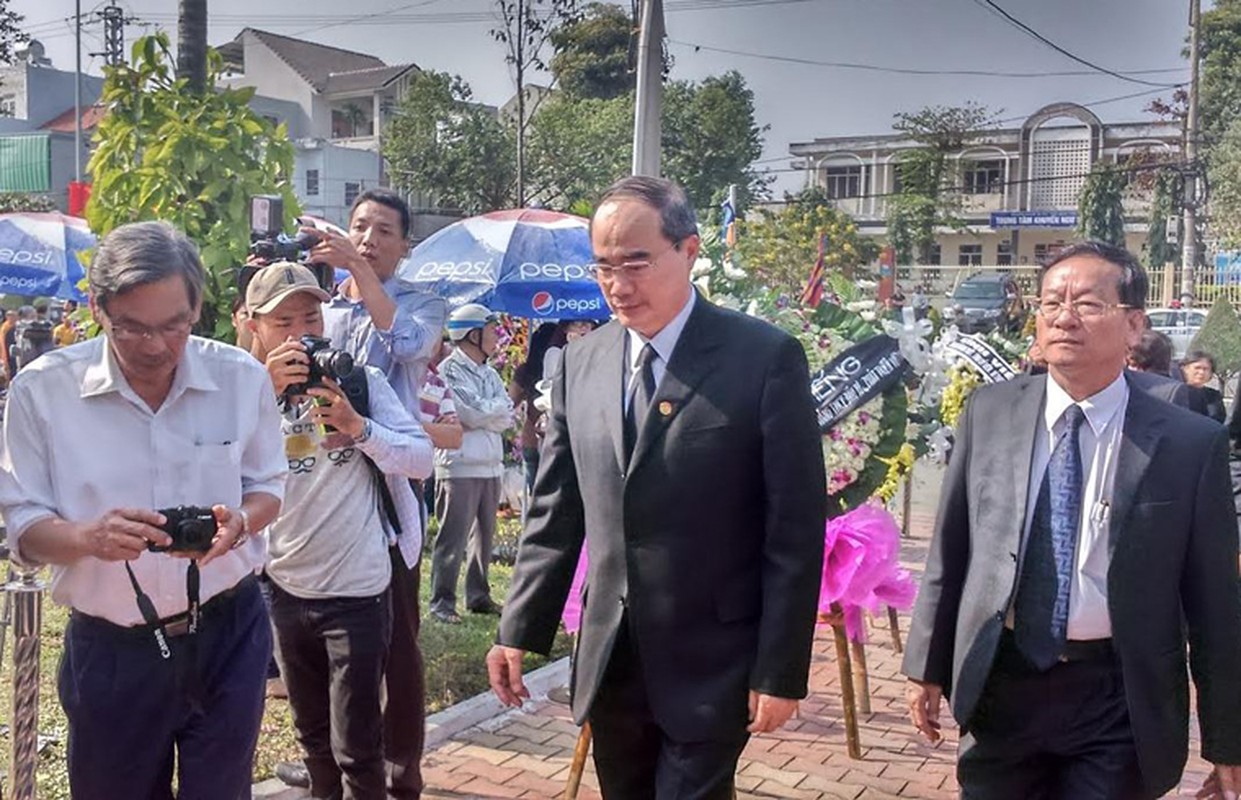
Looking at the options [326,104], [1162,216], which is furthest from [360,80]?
[1162,216]

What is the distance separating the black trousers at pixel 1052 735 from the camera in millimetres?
2969

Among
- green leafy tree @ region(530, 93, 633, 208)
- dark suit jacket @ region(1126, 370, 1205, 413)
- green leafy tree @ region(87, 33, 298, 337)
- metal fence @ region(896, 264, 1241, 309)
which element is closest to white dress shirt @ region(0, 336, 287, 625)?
dark suit jacket @ region(1126, 370, 1205, 413)

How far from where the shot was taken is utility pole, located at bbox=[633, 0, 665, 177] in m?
10.1

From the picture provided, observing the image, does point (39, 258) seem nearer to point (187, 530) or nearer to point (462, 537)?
point (462, 537)

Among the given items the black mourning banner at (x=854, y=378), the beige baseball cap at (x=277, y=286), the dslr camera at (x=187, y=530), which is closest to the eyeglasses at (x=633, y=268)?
the dslr camera at (x=187, y=530)

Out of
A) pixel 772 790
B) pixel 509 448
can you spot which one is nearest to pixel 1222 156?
pixel 509 448

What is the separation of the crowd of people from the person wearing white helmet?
13.5 ft

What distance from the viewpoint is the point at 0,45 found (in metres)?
36.4

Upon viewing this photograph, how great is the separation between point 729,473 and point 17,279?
37.8 feet

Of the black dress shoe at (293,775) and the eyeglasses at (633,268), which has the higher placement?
the eyeglasses at (633,268)

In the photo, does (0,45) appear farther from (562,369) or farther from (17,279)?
(562,369)

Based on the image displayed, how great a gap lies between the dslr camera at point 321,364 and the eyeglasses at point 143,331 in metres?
0.81

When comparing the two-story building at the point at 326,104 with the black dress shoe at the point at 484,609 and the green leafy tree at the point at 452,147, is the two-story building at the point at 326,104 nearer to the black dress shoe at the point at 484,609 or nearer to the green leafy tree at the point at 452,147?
the green leafy tree at the point at 452,147

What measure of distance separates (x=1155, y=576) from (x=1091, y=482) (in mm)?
263
